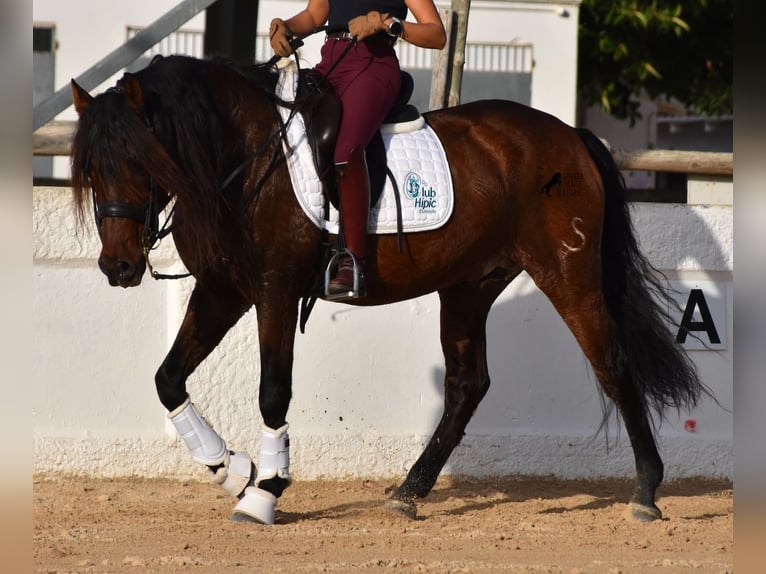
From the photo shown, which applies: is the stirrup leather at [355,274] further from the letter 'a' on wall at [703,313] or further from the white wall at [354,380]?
the letter 'a' on wall at [703,313]

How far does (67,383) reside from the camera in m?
6.82

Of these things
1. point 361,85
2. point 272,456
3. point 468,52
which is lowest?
point 272,456

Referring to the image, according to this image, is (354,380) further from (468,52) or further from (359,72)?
(468,52)

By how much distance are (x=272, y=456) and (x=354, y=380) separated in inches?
Result: 69.9

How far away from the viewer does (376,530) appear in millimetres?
5531

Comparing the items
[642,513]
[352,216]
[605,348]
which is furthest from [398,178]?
[642,513]

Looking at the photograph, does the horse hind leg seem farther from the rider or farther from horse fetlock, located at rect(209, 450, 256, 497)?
horse fetlock, located at rect(209, 450, 256, 497)

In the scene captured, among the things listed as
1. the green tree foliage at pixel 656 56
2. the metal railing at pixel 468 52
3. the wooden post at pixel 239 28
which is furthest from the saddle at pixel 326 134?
the green tree foliage at pixel 656 56

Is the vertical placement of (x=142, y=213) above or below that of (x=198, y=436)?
above

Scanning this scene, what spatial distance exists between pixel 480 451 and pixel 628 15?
9.63 metres

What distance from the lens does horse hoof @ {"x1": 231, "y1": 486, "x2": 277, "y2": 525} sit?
210 inches

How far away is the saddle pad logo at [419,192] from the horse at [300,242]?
0.48 feet

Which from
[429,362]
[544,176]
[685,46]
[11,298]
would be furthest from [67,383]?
[685,46]

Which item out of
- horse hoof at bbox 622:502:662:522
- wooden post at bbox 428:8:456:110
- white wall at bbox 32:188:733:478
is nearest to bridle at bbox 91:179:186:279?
white wall at bbox 32:188:733:478
